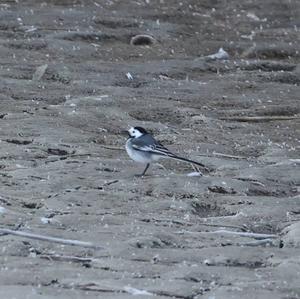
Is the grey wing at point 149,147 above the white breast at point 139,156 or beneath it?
above

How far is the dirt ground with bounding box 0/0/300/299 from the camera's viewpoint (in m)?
6.11

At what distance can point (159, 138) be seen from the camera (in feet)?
32.6

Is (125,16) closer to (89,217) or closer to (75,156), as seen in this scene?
(75,156)

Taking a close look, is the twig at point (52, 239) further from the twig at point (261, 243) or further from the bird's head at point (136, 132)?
the bird's head at point (136, 132)

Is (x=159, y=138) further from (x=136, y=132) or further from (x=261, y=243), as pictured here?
(x=261, y=243)

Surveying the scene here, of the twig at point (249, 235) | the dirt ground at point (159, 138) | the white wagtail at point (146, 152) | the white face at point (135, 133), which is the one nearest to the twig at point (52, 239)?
the dirt ground at point (159, 138)

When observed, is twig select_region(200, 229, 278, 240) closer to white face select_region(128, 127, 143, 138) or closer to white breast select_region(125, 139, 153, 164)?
white breast select_region(125, 139, 153, 164)

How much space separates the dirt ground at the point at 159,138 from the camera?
6.11 metres

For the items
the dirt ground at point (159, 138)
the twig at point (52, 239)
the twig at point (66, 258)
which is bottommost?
the dirt ground at point (159, 138)

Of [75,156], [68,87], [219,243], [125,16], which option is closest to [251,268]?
[219,243]

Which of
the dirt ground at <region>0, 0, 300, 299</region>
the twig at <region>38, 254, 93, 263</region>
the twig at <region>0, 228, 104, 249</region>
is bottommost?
the dirt ground at <region>0, 0, 300, 299</region>

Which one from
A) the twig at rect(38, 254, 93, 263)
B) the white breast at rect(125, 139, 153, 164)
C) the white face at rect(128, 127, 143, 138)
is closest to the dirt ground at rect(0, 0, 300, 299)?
the twig at rect(38, 254, 93, 263)

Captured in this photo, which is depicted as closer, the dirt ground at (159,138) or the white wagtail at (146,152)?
the dirt ground at (159,138)

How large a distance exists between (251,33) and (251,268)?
8678mm
